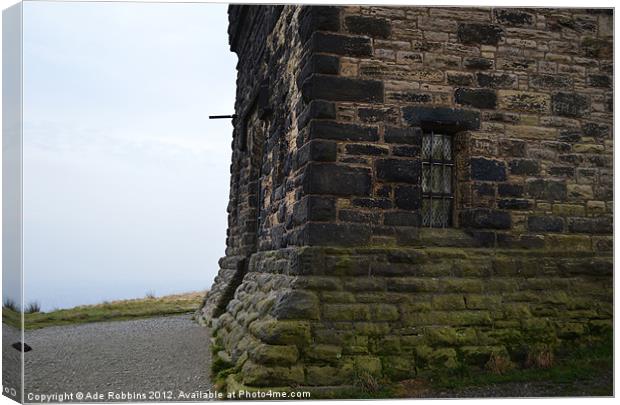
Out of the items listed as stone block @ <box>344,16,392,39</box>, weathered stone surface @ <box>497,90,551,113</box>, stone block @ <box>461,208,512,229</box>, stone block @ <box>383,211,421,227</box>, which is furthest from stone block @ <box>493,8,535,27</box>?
stone block @ <box>383,211,421,227</box>

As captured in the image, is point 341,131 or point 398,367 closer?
point 398,367

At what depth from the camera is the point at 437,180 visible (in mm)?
6473

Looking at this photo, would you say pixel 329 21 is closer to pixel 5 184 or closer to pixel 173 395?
pixel 5 184

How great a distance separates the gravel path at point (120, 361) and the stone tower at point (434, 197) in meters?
0.51

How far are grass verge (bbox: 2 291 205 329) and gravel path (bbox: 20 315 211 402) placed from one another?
1.16 m

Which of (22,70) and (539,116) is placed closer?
(22,70)

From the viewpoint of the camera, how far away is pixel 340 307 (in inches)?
225

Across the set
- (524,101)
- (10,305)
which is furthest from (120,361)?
(524,101)

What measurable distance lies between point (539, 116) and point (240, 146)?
6036mm

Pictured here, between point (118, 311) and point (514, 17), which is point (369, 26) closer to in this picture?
point (514, 17)

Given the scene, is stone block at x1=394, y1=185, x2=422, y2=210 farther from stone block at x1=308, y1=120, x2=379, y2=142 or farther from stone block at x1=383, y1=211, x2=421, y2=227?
stone block at x1=308, y1=120, x2=379, y2=142

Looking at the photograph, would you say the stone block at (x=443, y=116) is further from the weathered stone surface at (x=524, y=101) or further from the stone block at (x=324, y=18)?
the stone block at (x=324, y=18)

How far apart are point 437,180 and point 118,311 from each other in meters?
8.14

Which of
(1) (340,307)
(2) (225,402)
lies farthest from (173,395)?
(1) (340,307)
